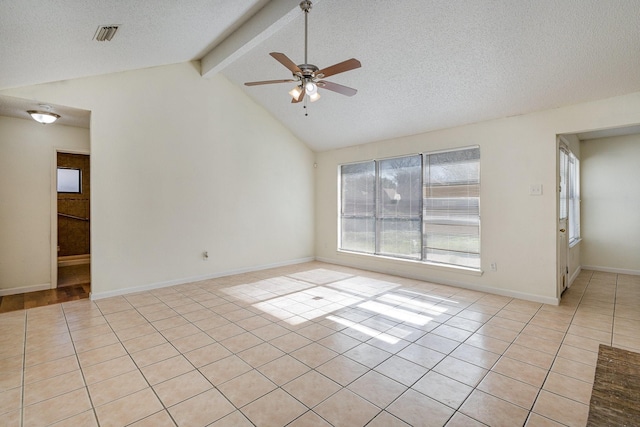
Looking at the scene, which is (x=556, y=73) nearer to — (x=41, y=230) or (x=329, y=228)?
(x=329, y=228)

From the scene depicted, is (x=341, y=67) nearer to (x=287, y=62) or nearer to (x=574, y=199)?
(x=287, y=62)

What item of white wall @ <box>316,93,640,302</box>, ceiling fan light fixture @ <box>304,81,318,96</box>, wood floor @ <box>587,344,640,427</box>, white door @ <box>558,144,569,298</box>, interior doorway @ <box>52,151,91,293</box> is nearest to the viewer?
wood floor @ <box>587,344,640,427</box>

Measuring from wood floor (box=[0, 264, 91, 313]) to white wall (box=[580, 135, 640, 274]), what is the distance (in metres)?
8.49

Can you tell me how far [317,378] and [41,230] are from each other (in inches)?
188

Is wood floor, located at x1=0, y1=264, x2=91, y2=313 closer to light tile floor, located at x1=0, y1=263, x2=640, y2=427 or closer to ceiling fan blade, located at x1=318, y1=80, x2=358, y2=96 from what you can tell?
light tile floor, located at x1=0, y1=263, x2=640, y2=427

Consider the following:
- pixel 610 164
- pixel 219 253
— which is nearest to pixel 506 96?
pixel 610 164

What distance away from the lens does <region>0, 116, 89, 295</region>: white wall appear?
422cm

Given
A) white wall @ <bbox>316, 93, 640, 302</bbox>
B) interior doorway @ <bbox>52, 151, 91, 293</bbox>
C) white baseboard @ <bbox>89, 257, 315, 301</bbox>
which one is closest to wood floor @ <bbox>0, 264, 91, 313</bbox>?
white baseboard @ <bbox>89, 257, 315, 301</bbox>

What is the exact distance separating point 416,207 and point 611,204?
361cm

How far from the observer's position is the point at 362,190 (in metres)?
6.08

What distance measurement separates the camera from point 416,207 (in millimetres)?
5152

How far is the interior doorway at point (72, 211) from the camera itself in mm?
6797

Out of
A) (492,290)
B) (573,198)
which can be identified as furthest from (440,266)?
(573,198)

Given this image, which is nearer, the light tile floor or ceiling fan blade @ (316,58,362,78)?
the light tile floor
